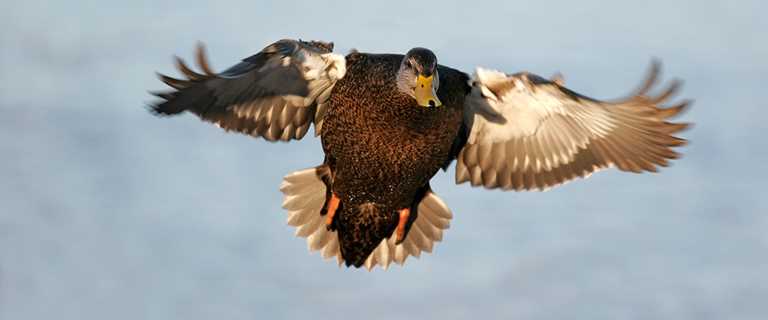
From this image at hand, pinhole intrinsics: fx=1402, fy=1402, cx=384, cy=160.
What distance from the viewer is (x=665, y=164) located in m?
10.1

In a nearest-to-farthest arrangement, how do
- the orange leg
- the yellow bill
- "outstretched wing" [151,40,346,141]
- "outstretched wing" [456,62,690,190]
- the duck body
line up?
the yellow bill → the duck body → "outstretched wing" [151,40,346,141] → "outstretched wing" [456,62,690,190] → the orange leg

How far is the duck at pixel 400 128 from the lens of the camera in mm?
9398

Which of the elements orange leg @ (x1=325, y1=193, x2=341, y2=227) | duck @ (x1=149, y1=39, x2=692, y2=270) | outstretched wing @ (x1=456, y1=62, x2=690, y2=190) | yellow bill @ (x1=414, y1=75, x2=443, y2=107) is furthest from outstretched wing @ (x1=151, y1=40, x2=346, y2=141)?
outstretched wing @ (x1=456, y1=62, x2=690, y2=190)

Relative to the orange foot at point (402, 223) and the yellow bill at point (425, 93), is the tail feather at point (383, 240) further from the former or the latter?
the yellow bill at point (425, 93)

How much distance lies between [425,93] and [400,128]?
1.39 feet

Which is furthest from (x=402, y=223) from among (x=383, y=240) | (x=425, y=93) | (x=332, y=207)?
(x=425, y=93)

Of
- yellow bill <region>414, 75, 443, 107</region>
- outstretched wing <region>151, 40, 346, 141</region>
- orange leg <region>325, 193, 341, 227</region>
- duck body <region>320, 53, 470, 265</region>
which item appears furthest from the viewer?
orange leg <region>325, 193, 341, 227</region>

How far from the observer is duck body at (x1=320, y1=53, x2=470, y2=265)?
9320 millimetres

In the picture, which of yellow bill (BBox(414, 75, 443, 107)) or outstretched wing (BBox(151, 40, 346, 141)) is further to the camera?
outstretched wing (BBox(151, 40, 346, 141))

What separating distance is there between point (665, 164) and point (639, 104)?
518 mm

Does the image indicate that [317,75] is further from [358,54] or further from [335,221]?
[335,221]

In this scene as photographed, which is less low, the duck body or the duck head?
the duck head

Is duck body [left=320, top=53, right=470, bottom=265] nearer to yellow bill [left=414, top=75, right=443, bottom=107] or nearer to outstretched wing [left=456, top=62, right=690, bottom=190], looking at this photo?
yellow bill [left=414, top=75, right=443, bottom=107]

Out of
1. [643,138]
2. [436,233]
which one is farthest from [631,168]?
[436,233]
